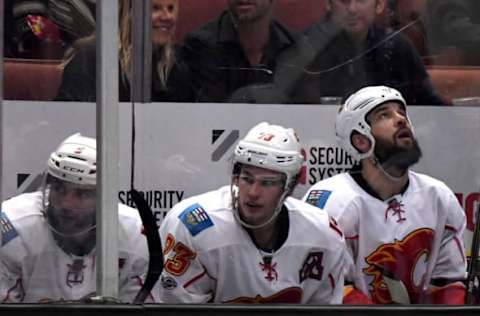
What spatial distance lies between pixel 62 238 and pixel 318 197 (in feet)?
2.62

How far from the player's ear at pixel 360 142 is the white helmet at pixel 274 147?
0.16 meters

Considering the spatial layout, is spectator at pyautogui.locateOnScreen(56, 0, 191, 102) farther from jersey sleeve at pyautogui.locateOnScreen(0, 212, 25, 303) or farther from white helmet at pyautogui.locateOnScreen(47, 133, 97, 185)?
jersey sleeve at pyautogui.locateOnScreen(0, 212, 25, 303)

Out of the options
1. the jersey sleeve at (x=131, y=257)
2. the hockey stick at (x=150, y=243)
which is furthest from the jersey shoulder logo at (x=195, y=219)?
the jersey sleeve at (x=131, y=257)

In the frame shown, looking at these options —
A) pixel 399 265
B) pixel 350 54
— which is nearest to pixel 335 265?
pixel 399 265

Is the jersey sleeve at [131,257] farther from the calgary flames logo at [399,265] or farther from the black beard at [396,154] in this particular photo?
the black beard at [396,154]

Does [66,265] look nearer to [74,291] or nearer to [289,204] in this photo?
[74,291]

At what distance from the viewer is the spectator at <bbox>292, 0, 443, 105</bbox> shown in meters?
3.75

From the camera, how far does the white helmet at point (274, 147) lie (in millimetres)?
3709

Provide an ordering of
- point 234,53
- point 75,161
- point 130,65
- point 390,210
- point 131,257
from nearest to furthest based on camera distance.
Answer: point 75,161
point 131,257
point 130,65
point 234,53
point 390,210

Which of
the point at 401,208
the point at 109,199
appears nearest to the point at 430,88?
the point at 401,208

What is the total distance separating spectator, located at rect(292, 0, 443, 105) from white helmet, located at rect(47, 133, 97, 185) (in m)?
0.65

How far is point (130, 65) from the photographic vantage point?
Answer: 3508mm

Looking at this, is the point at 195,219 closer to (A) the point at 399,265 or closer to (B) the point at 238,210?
(B) the point at 238,210

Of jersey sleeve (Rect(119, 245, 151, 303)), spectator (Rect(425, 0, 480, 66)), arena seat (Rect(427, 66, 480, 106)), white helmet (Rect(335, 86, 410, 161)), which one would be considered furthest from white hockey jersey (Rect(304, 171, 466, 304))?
jersey sleeve (Rect(119, 245, 151, 303))
